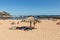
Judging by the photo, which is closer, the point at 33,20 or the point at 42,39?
the point at 42,39

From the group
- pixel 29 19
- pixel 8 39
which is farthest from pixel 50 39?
pixel 29 19

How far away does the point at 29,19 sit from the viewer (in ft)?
52.4

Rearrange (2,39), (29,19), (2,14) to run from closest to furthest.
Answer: (2,39)
(29,19)
(2,14)

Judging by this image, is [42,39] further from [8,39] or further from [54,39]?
[8,39]

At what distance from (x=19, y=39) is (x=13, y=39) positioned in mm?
377

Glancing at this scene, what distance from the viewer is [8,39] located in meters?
10.3

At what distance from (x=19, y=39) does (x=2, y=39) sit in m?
1.04

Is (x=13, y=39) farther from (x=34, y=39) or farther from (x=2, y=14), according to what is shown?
(x=2, y=14)

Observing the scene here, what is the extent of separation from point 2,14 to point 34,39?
4717cm

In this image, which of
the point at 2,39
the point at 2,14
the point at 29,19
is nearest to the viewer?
the point at 2,39

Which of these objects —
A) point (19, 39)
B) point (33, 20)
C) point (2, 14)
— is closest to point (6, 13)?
point (2, 14)

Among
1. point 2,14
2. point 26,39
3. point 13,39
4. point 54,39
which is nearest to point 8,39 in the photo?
point 13,39

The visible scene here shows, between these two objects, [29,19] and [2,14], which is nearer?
[29,19]

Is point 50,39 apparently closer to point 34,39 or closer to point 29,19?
point 34,39
